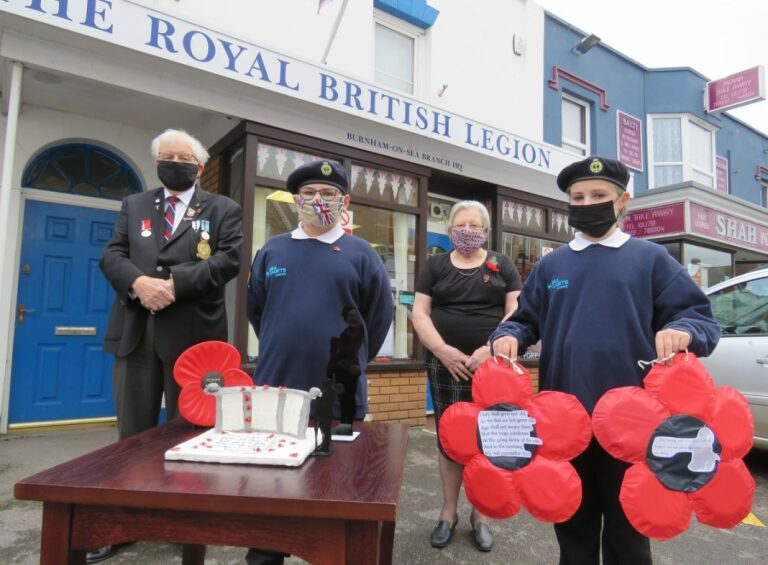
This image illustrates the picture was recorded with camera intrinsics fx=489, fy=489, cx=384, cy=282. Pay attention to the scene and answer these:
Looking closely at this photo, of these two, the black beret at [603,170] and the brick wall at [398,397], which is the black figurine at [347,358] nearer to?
the black beret at [603,170]

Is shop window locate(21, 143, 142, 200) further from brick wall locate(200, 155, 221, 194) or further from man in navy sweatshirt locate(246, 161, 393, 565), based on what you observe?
man in navy sweatshirt locate(246, 161, 393, 565)

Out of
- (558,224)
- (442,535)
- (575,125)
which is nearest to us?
(442,535)

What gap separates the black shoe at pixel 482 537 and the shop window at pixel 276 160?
10.1 feet

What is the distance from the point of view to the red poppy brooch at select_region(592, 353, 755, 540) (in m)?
1.20

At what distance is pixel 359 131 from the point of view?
4707 mm

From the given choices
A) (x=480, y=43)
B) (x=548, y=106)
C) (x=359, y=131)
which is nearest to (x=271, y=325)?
(x=359, y=131)

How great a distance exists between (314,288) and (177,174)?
99 centimetres

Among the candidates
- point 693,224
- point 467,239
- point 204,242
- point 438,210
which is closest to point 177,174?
point 204,242

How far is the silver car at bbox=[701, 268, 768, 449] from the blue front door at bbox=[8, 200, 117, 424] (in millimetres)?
5442

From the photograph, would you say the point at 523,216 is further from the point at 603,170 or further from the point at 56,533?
the point at 56,533

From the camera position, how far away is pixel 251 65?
3.76 m

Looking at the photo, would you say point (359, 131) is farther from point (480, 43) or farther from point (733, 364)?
point (733, 364)

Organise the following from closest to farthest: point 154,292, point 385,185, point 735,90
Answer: point 154,292
point 385,185
point 735,90

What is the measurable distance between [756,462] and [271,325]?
16.0ft
